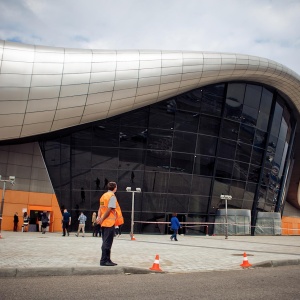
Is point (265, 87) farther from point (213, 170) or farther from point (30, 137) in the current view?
point (30, 137)

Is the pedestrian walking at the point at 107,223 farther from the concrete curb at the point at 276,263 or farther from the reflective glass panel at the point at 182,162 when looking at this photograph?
the reflective glass panel at the point at 182,162

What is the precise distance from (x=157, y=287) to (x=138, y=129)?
823 inches

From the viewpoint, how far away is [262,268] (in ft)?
28.8

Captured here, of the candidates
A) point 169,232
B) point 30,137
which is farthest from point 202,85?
point 30,137

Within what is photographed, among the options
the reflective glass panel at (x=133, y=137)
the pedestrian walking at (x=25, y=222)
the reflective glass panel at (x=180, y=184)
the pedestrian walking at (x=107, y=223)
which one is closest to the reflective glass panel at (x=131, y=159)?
the reflective glass panel at (x=133, y=137)

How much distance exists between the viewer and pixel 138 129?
86.4 ft

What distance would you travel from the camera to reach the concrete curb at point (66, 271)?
648 centimetres

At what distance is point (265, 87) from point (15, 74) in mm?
20968

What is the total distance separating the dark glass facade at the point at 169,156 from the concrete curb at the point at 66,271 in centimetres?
1866

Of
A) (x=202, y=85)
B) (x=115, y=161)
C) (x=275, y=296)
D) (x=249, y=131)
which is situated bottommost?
(x=275, y=296)

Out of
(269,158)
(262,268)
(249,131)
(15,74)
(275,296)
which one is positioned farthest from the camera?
(269,158)

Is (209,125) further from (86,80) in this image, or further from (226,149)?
(86,80)

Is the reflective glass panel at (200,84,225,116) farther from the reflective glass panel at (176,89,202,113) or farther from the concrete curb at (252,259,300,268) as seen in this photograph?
the concrete curb at (252,259,300,268)

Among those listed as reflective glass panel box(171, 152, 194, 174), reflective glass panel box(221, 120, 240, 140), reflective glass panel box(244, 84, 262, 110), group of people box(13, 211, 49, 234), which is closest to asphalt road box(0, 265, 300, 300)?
group of people box(13, 211, 49, 234)
